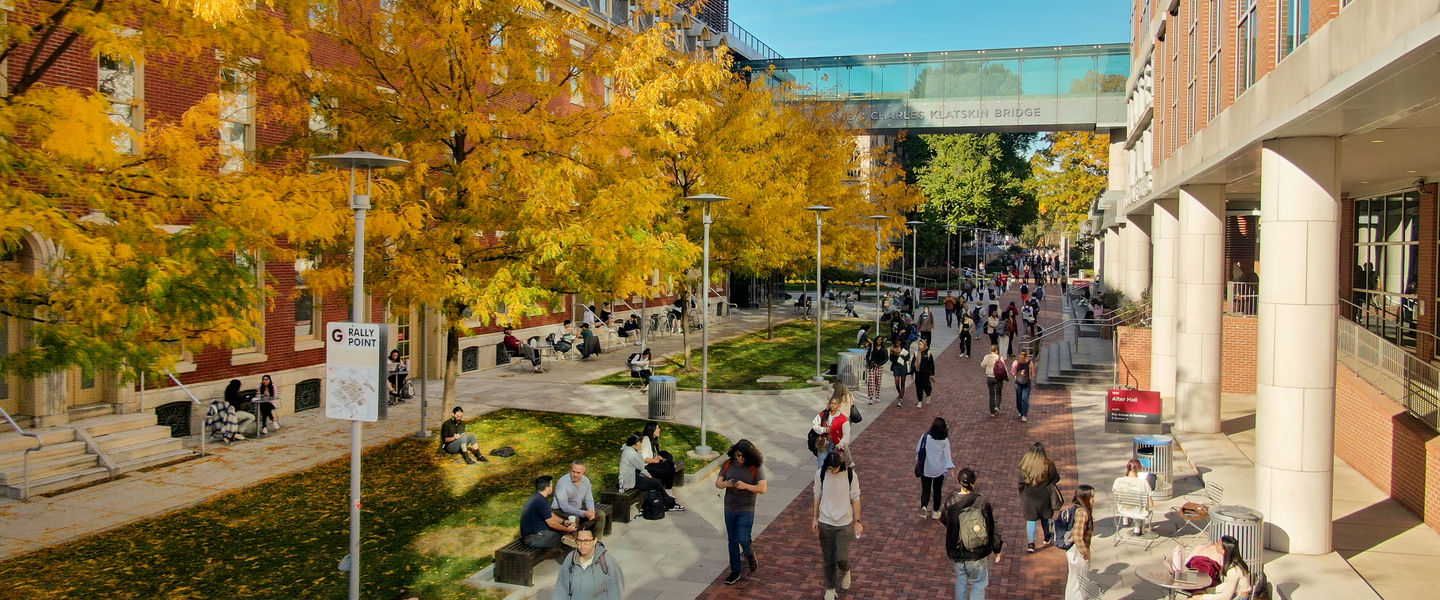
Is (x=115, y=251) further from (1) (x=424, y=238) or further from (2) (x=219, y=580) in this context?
(1) (x=424, y=238)

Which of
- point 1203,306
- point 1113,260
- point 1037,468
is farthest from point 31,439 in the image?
point 1113,260

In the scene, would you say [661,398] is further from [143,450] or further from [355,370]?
[355,370]

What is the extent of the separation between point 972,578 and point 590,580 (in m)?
3.71

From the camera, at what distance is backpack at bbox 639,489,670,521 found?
13047mm

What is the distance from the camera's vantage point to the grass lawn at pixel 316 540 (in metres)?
10.3

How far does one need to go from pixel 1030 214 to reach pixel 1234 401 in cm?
6742

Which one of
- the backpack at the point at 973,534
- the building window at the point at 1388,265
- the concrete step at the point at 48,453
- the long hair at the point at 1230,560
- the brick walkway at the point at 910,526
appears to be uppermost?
the building window at the point at 1388,265

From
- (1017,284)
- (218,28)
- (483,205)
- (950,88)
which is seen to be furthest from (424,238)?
(1017,284)

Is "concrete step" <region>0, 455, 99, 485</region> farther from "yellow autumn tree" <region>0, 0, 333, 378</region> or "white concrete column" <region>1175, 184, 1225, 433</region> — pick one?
"white concrete column" <region>1175, 184, 1225, 433</region>

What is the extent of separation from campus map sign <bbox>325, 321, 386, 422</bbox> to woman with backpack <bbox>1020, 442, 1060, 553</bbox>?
7490 millimetres

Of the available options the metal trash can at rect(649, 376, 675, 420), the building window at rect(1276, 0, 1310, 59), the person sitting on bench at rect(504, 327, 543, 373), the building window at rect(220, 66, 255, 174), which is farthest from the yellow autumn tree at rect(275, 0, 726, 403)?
the person sitting on bench at rect(504, 327, 543, 373)

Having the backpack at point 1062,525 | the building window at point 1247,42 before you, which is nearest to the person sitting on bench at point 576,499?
the backpack at point 1062,525

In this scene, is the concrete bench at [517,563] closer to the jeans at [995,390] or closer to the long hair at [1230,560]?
the long hair at [1230,560]

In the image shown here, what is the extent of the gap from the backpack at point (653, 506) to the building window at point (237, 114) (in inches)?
307
